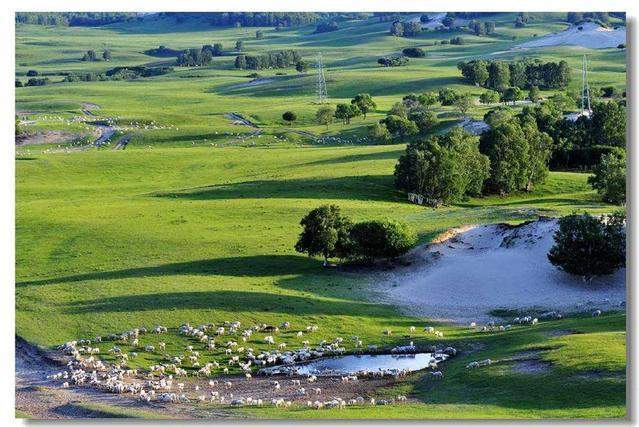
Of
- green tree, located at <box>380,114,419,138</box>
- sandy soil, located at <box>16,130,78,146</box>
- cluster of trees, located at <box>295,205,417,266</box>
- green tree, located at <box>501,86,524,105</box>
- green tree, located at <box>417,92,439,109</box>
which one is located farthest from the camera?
green tree, located at <box>501,86,524,105</box>

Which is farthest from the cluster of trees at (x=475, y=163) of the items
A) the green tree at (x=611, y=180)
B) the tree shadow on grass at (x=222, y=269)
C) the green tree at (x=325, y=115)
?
the green tree at (x=325, y=115)

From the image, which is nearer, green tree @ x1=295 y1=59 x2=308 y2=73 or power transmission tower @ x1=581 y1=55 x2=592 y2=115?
Answer: power transmission tower @ x1=581 y1=55 x2=592 y2=115

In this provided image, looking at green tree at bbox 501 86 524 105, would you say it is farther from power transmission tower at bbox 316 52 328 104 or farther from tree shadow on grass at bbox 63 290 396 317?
tree shadow on grass at bbox 63 290 396 317

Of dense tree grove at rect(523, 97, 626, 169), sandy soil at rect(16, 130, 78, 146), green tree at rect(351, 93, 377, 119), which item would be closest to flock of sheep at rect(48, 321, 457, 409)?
dense tree grove at rect(523, 97, 626, 169)

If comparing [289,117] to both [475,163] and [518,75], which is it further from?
[475,163]

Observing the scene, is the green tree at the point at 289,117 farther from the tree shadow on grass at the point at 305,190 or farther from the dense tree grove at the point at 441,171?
the dense tree grove at the point at 441,171
